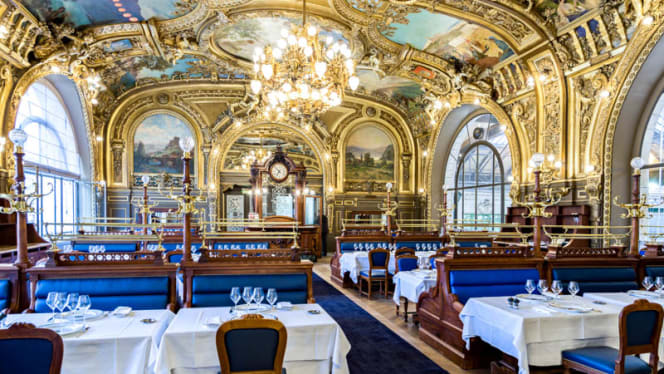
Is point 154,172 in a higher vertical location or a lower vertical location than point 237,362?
higher

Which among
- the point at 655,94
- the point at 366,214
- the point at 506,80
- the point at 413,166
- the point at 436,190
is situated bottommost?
the point at 366,214

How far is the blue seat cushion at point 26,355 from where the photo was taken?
2088 mm

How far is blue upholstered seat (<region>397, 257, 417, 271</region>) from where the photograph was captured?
272 inches

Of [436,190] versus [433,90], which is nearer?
[433,90]

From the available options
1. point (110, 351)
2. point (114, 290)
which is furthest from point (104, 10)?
point (110, 351)

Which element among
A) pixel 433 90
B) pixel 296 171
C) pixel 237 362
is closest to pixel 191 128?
pixel 296 171

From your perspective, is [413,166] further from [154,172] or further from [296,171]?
[154,172]

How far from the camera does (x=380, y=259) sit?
7.74 metres

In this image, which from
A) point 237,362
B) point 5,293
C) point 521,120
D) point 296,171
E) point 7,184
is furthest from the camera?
point 296,171

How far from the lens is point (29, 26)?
7.94 meters

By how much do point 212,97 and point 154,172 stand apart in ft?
11.4

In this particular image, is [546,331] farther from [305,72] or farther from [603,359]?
[305,72]

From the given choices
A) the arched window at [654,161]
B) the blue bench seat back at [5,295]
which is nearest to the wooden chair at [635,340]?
the blue bench seat back at [5,295]

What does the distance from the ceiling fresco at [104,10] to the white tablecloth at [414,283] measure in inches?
294
